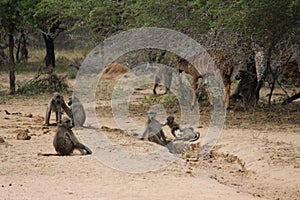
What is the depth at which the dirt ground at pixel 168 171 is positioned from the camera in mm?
7129

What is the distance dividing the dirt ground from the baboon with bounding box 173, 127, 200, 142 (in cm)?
21

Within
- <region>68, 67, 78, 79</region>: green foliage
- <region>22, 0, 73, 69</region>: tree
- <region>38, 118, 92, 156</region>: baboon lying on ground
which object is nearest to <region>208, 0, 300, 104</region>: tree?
<region>38, 118, 92, 156</region>: baboon lying on ground

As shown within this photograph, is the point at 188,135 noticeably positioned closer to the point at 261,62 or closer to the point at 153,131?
the point at 153,131

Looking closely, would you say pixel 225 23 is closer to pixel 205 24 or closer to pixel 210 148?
pixel 205 24

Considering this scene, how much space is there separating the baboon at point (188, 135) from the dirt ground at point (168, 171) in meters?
0.21

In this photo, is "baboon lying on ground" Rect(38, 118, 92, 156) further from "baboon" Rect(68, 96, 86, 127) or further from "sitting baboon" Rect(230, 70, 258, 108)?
"sitting baboon" Rect(230, 70, 258, 108)

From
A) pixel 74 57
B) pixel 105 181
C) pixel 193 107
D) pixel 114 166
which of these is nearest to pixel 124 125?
pixel 193 107

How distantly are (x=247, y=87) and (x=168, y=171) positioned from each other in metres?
7.39

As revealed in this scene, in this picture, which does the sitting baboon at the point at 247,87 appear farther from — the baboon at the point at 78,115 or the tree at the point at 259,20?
the baboon at the point at 78,115

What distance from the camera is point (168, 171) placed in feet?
27.6

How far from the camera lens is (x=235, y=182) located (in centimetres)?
873

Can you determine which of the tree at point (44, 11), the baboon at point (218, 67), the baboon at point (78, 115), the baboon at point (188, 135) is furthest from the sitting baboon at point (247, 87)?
the tree at point (44, 11)

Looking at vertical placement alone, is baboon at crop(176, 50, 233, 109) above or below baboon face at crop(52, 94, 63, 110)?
above

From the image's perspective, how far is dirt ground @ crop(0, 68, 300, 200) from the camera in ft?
23.4
